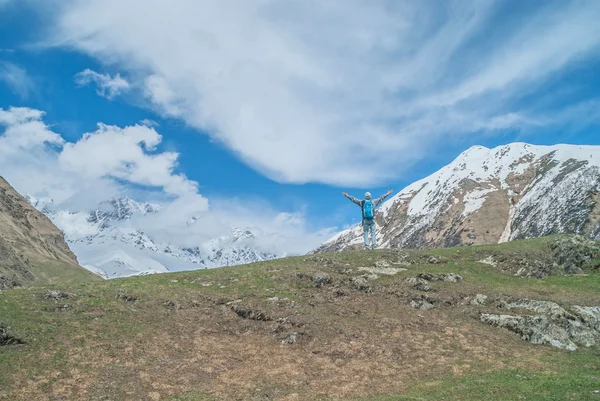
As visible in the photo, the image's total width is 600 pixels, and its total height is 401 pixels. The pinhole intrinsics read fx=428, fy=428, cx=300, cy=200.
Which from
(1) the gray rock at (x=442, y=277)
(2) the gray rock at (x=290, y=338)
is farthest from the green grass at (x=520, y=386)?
(1) the gray rock at (x=442, y=277)

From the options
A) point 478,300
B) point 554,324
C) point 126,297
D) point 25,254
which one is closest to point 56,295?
point 126,297

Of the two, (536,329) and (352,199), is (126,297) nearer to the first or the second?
(352,199)

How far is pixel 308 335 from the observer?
92.6 feet

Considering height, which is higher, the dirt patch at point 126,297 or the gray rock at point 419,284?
the gray rock at point 419,284

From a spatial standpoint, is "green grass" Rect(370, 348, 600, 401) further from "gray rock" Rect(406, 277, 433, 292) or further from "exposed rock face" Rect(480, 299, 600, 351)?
"gray rock" Rect(406, 277, 433, 292)

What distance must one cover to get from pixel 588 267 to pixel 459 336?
22.6 meters

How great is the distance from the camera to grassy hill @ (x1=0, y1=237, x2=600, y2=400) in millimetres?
21750

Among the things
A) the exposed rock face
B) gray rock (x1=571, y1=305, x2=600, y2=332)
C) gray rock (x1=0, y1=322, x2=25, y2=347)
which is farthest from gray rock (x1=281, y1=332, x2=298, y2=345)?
gray rock (x1=571, y1=305, x2=600, y2=332)

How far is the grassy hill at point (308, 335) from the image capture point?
2175 cm

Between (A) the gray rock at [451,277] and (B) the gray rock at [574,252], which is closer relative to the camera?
(A) the gray rock at [451,277]

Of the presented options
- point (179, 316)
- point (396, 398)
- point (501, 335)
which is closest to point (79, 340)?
point (179, 316)

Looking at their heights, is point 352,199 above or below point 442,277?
above

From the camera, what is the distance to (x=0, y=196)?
19050 cm

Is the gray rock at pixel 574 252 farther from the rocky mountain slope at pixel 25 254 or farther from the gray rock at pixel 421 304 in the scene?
the rocky mountain slope at pixel 25 254
